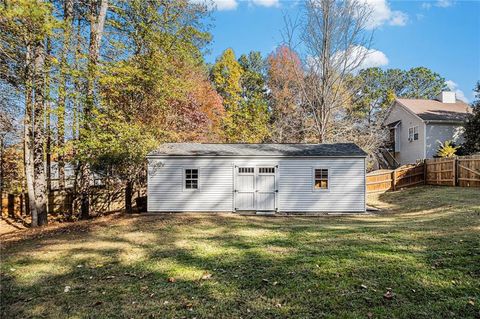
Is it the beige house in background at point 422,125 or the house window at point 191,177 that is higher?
the beige house in background at point 422,125

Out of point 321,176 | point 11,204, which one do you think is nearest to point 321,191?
point 321,176

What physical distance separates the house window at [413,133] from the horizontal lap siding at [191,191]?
1911cm

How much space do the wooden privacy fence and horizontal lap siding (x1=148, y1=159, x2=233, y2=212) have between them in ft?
36.3

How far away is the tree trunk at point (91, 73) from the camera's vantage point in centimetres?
1067

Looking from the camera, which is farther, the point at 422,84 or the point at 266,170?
the point at 422,84

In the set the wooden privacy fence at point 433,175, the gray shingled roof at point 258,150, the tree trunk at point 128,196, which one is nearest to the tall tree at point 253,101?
the wooden privacy fence at point 433,175

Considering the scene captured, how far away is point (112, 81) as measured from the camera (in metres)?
10.8

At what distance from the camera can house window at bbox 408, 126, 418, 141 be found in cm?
2442

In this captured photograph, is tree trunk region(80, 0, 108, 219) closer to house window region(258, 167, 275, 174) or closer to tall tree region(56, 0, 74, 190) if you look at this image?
tall tree region(56, 0, 74, 190)

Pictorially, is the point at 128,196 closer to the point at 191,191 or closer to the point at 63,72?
the point at 191,191

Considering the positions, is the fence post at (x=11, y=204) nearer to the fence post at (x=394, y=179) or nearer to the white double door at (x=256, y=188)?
the white double door at (x=256, y=188)

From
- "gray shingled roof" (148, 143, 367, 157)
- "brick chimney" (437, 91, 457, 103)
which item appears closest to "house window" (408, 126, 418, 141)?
"brick chimney" (437, 91, 457, 103)

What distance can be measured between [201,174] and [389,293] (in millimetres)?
10187

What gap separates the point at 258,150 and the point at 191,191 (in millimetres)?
3680
